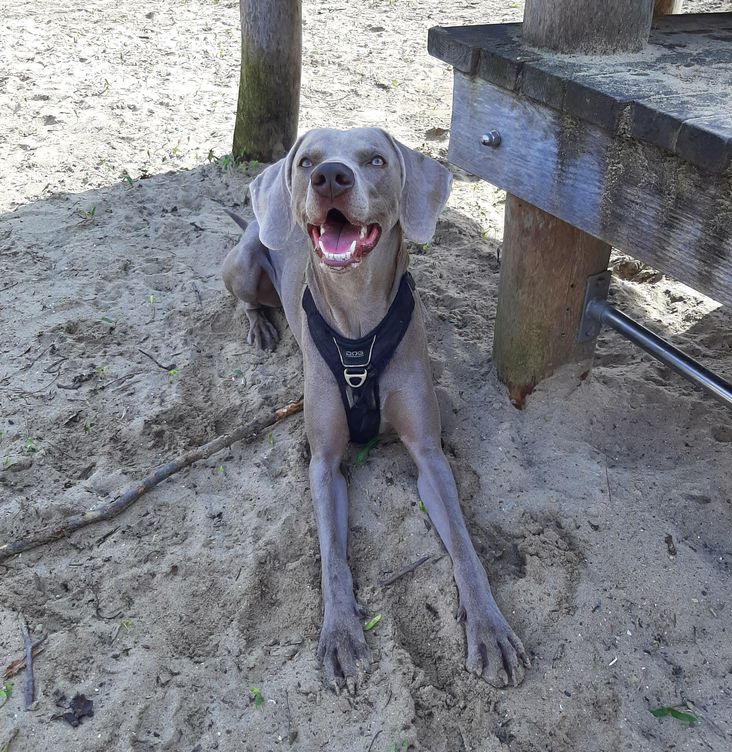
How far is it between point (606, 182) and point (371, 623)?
4.67 feet

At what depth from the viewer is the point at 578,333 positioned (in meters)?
3.02

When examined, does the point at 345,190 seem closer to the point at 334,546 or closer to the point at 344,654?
the point at 334,546

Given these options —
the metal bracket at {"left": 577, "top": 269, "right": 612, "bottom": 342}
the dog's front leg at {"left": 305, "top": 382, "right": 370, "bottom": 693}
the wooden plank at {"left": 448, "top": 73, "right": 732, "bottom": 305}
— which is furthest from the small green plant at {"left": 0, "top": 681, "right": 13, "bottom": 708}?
the metal bracket at {"left": 577, "top": 269, "right": 612, "bottom": 342}

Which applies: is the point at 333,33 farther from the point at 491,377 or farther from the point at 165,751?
the point at 165,751

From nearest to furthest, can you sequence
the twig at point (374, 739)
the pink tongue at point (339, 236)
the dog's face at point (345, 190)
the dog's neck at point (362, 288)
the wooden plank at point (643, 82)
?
1. the wooden plank at point (643, 82)
2. the twig at point (374, 739)
3. the dog's face at point (345, 190)
4. the pink tongue at point (339, 236)
5. the dog's neck at point (362, 288)

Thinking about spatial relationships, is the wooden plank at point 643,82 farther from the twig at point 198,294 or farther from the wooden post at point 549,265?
the twig at point 198,294

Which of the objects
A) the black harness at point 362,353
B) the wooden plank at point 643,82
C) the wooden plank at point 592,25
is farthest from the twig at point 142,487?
the wooden plank at point 592,25

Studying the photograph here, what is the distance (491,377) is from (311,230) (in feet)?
3.41

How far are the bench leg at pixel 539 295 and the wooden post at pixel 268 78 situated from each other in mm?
2255

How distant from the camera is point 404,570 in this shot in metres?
2.57

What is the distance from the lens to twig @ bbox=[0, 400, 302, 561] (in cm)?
269

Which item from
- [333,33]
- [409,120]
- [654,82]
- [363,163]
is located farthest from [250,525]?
[333,33]

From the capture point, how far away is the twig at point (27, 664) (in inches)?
88.2

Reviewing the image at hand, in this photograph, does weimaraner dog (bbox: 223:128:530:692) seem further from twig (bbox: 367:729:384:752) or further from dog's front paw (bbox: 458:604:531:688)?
twig (bbox: 367:729:384:752)
